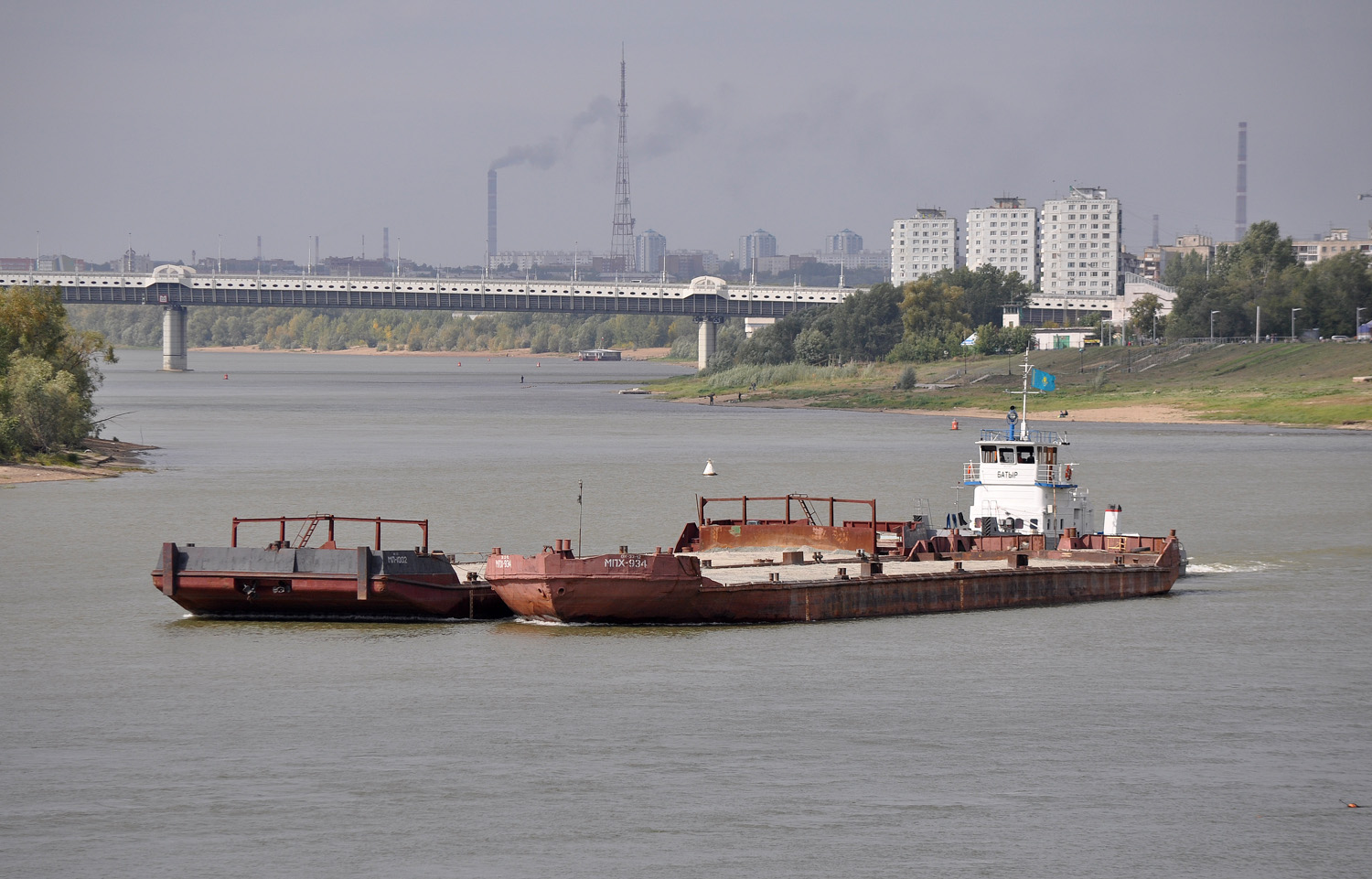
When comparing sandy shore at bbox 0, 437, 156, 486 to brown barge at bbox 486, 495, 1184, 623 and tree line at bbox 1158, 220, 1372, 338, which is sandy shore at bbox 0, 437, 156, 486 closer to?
brown barge at bbox 486, 495, 1184, 623

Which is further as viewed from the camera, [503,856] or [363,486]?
[363,486]

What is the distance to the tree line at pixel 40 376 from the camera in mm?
76750

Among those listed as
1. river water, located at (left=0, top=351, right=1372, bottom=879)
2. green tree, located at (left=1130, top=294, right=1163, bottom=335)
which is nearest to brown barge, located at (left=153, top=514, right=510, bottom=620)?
river water, located at (left=0, top=351, right=1372, bottom=879)

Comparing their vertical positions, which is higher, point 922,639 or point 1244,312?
point 1244,312

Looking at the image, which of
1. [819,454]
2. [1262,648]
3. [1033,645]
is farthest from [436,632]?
[819,454]

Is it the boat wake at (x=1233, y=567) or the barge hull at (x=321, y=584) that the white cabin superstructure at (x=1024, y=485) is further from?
the barge hull at (x=321, y=584)

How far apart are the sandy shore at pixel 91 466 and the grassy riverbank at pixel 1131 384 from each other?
7333 cm

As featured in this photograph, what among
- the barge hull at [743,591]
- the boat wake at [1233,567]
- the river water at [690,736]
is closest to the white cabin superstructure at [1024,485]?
the boat wake at [1233,567]

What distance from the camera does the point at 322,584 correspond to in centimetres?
3838

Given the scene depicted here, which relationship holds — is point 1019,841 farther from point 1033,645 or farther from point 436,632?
point 436,632

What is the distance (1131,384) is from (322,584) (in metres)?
118

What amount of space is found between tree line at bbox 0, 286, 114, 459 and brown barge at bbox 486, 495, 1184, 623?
4304 cm

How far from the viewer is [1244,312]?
16825 centimetres

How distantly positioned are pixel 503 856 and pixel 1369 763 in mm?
13868
